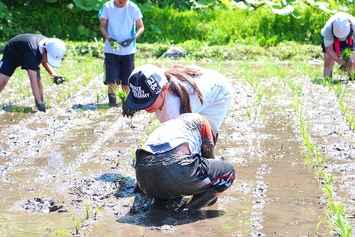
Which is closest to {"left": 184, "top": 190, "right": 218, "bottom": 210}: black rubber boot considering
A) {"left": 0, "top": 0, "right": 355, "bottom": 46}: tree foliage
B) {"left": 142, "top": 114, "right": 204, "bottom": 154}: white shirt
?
{"left": 142, "top": 114, "right": 204, "bottom": 154}: white shirt

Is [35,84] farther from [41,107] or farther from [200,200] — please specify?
[200,200]

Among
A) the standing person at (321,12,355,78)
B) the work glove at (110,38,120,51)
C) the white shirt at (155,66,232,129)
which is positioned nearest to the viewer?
the white shirt at (155,66,232,129)

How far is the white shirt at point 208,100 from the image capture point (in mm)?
3730

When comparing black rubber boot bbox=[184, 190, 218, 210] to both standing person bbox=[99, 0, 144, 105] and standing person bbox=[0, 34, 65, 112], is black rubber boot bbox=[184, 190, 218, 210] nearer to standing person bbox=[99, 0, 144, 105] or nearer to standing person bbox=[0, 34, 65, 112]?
standing person bbox=[0, 34, 65, 112]

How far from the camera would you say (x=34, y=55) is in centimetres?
664

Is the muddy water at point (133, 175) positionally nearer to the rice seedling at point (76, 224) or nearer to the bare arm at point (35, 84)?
the rice seedling at point (76, 224)

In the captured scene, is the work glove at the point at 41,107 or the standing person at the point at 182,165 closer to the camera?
the standing person at the point at 182,165

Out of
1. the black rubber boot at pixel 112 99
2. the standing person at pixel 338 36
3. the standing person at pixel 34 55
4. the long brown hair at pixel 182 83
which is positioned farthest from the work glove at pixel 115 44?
the long brown hair at pixel 182 83

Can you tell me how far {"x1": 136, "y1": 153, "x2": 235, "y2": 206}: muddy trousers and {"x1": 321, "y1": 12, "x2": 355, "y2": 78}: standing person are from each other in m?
4.94

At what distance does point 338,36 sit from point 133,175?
4667mm

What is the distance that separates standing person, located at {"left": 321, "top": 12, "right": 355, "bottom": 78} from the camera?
8.02 meters

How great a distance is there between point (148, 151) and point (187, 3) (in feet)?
37.6

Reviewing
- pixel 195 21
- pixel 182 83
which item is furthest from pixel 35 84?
pixel 195 21

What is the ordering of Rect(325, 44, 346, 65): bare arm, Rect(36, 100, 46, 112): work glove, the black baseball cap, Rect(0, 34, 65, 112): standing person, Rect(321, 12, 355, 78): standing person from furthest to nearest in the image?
Rect(325, 44, 346, 65): bare arm, Rect(321, 12, 355, 78): standing person, Rect(36, 100, 46, 112): work glove, Rect(0, 34, 65, 112): standing person, the black baseball cap
